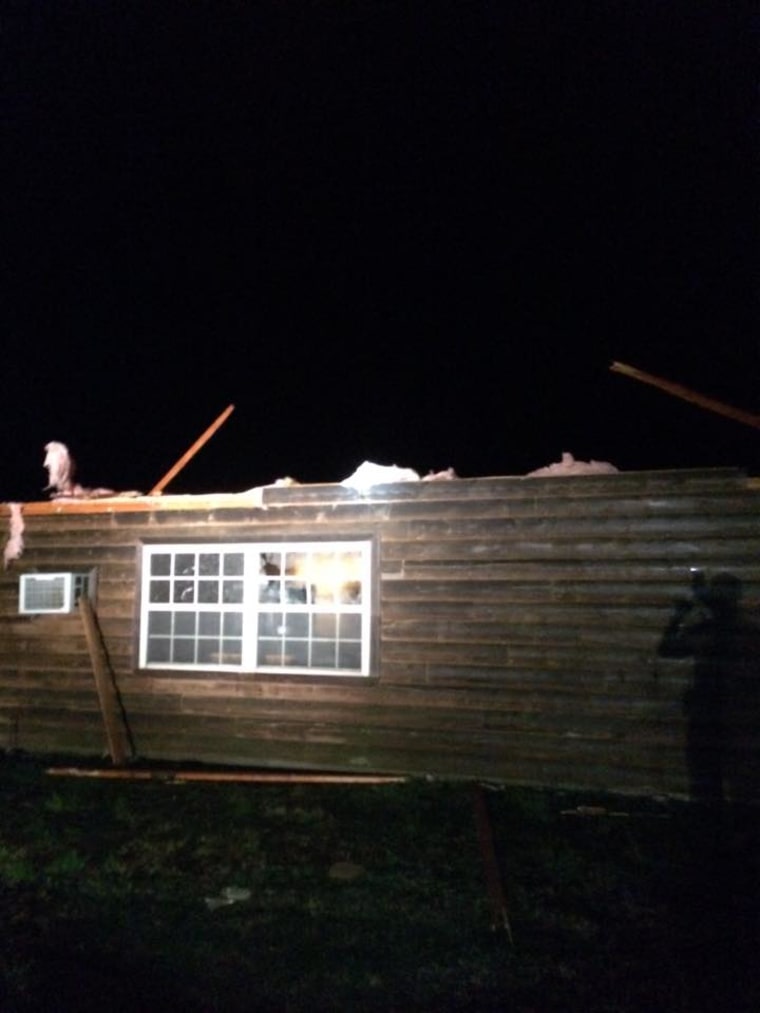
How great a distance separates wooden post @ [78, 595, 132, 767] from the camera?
9406 millimetres

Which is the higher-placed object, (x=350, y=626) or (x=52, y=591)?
(x=52, y=591)

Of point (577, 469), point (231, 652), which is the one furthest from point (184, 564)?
point (577, 469)

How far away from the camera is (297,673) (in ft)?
29.5

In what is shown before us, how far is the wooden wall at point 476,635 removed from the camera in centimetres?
775

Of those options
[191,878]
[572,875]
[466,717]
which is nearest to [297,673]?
[466,717]

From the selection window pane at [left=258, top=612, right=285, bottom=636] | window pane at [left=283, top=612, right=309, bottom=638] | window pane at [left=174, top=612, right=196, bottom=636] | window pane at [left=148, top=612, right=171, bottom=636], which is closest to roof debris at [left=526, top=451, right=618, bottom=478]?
window pane at [left=283, top=612, right=309, bottom=638]

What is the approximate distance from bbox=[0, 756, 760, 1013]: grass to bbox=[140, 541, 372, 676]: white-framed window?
1.60m

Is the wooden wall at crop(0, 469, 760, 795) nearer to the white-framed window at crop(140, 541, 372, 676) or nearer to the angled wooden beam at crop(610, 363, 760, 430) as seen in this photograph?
the white-framed window at crop(140, 541, 372, 676)

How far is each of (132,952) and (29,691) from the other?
6219 mm

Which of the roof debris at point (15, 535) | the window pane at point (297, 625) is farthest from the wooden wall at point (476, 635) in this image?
the roof debris at point (15, 535)

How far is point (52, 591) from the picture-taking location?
1008 centimetres

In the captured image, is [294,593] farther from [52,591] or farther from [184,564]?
[52,591]

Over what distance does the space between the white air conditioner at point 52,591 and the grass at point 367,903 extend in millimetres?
2594

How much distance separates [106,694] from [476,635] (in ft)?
14.7
